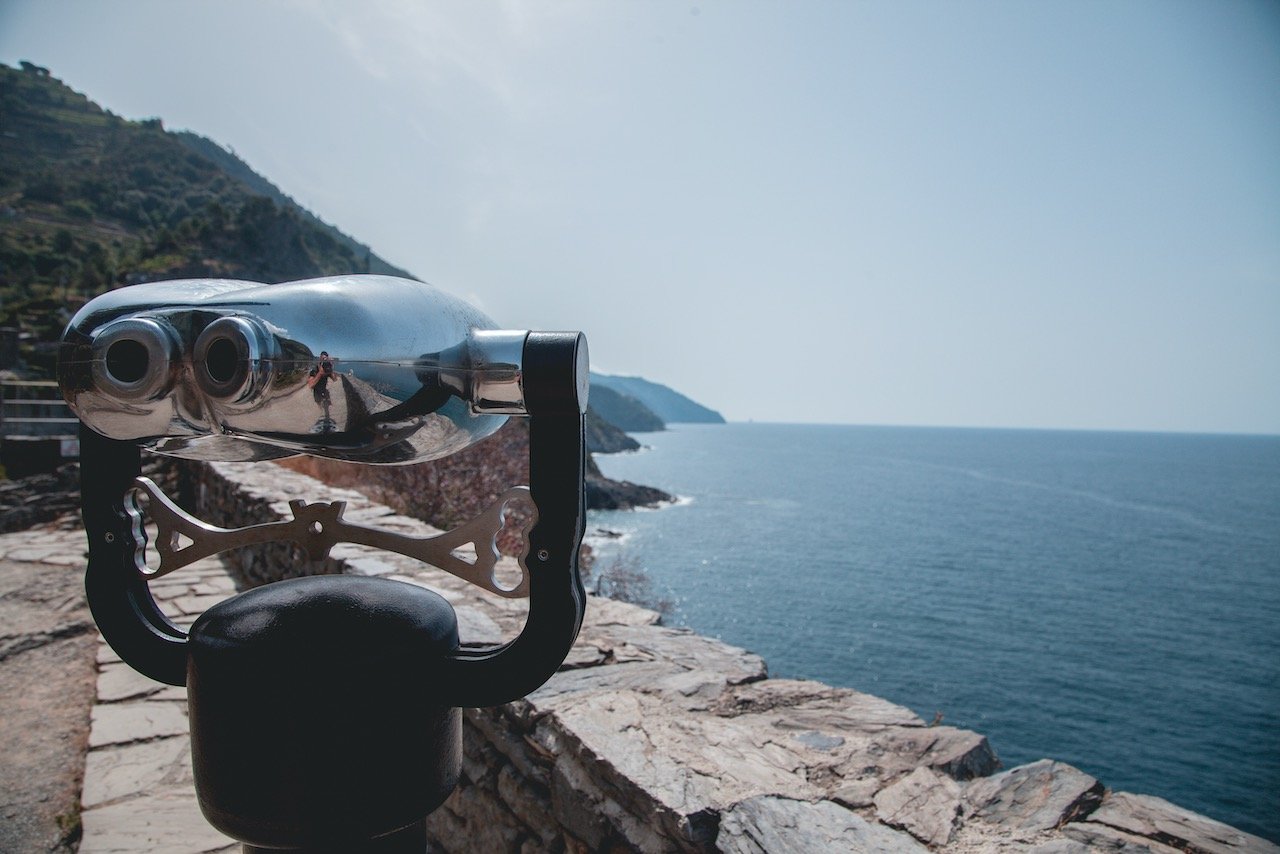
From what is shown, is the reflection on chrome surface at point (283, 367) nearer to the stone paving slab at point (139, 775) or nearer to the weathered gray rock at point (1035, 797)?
the weathered gray rock at point (1035, 797)

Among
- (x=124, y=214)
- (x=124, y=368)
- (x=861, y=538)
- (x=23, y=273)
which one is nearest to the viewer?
(x=124, y=368)

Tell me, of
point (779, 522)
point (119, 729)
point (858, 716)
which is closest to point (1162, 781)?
point (858, 716)

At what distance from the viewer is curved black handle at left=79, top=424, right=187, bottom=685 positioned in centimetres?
108

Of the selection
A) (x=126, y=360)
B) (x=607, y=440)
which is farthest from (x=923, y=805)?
(x=607, y=440)

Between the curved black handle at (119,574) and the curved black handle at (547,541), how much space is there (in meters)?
0.46

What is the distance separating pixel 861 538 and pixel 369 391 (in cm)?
3985

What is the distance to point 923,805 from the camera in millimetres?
1820

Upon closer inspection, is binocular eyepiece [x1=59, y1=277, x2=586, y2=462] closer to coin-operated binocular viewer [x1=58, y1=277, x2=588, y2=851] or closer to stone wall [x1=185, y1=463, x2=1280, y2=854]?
coin-operated binocular viewer [x1=58, y1=277, x2=588, y2=851]

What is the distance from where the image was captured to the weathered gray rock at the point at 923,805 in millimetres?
1705

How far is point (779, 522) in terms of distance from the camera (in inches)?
1694

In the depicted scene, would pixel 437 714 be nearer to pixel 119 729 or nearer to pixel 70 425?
pixel 119 729

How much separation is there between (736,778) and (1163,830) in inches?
37.0

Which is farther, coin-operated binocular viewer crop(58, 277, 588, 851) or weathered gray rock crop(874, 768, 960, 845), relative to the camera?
weathered gray rock crop(874, 768, 960, 845)

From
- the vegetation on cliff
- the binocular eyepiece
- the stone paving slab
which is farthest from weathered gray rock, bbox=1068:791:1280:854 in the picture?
the vegetation on cliff
